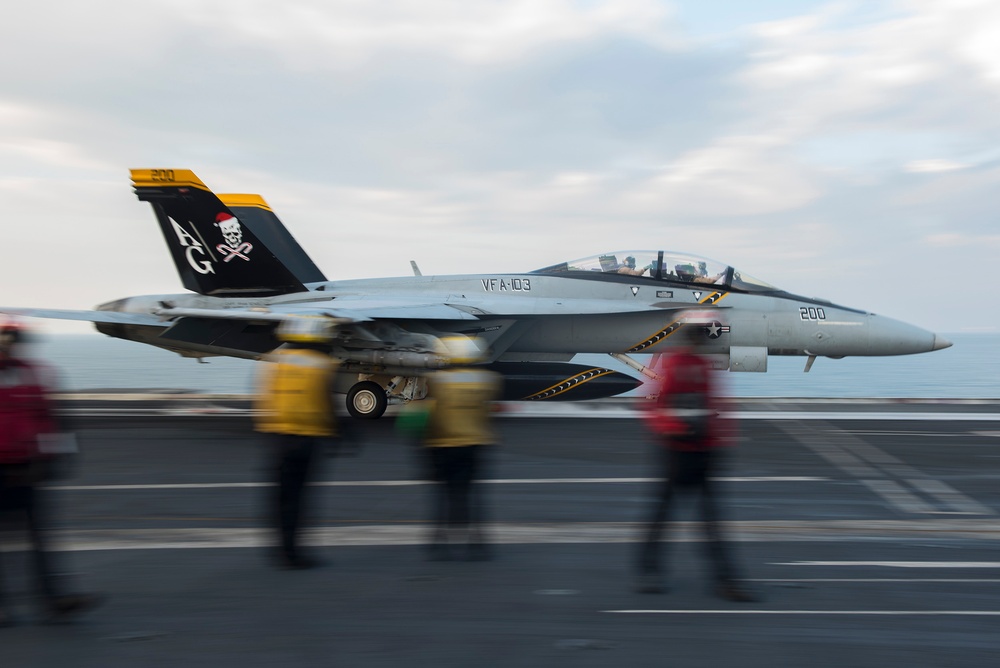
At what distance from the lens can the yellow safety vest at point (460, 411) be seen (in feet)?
19.0

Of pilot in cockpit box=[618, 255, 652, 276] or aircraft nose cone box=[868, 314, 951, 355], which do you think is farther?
pilot in cockpit box=[618, 255, 652, 276]

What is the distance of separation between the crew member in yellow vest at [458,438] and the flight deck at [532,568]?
0.31 m

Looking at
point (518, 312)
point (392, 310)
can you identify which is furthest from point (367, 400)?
point (518, 312)

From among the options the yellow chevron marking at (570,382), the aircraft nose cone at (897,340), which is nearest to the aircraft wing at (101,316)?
the yellow chevron marking at (570,382)

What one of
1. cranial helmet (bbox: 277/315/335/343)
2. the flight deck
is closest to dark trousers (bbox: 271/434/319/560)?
the flight deck

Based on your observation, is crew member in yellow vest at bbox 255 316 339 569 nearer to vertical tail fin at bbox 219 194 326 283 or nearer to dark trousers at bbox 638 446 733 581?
dark trousers at bbox 638 446 733 581

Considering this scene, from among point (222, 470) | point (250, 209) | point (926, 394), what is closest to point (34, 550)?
point (222, 470)

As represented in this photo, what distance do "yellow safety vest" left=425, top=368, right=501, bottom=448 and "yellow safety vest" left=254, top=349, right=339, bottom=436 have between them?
755 millimetres

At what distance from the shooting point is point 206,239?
1591 cm

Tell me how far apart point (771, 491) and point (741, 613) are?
13.5 feet

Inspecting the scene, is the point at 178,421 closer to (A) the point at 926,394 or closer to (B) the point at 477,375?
(B) the point at 477,375

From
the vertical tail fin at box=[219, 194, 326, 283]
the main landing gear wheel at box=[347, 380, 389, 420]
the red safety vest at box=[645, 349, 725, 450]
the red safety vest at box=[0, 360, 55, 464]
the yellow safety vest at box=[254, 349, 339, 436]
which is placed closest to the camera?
the red safety vest at box=[0, 360, 55, 464]

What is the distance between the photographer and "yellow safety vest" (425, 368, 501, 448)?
5.78 m

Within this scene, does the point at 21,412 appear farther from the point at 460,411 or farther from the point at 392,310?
the point at 392,310
